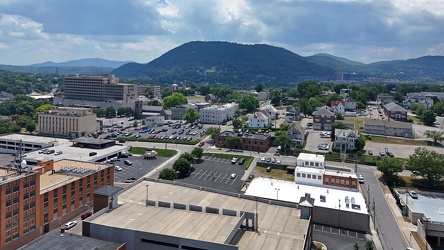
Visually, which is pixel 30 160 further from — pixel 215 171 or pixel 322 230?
pixel 322 230

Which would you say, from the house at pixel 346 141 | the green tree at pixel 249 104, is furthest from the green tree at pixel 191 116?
the house at pixel 346 141

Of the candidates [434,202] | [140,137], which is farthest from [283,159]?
[140,137]

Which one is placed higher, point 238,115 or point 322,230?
point 238,115

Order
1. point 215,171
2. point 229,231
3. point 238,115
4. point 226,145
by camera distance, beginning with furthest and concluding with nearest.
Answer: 1. point 238,115
2. point 226,145
3. point 215,171
4. point 229,231

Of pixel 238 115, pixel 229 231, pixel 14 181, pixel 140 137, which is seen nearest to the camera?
pixel 229 231

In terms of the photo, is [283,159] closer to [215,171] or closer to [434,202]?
[215,171]

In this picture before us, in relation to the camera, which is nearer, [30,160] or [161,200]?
[161,200]

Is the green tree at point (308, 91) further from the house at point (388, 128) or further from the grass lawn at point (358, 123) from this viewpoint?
the house at point (388, 128)
